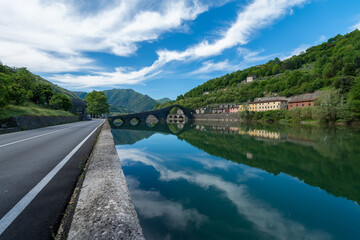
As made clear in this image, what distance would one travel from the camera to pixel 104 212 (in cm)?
226

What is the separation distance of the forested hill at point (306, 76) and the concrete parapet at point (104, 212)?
186 feet

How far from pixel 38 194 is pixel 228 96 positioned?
11106 cm

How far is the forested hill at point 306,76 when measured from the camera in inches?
2333

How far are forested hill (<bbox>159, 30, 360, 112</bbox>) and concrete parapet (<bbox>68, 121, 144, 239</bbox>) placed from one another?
56793mm

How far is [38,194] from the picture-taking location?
9.61ft

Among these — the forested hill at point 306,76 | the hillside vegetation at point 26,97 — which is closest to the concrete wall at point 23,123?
the hillside vegetation at point 26,97

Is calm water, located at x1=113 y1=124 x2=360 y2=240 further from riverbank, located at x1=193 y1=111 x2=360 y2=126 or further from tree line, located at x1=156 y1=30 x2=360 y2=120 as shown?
tree line, located at x1=156 y1=30 x2=360 y2=120

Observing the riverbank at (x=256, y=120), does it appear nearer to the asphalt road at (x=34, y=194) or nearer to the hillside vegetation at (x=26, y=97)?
the asphalt road at (x=34, y=194)

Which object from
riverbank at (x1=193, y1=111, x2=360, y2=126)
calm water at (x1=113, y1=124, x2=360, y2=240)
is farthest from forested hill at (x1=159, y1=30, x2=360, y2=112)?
calm water at (x1=113, y1=124, x2=360, y2=240)

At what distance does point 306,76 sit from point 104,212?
106 meters

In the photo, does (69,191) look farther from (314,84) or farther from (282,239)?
(314,84)

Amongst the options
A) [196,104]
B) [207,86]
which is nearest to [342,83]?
[196,104]

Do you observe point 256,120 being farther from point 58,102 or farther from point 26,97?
point 26,97

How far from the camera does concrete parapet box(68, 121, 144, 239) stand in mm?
1840
